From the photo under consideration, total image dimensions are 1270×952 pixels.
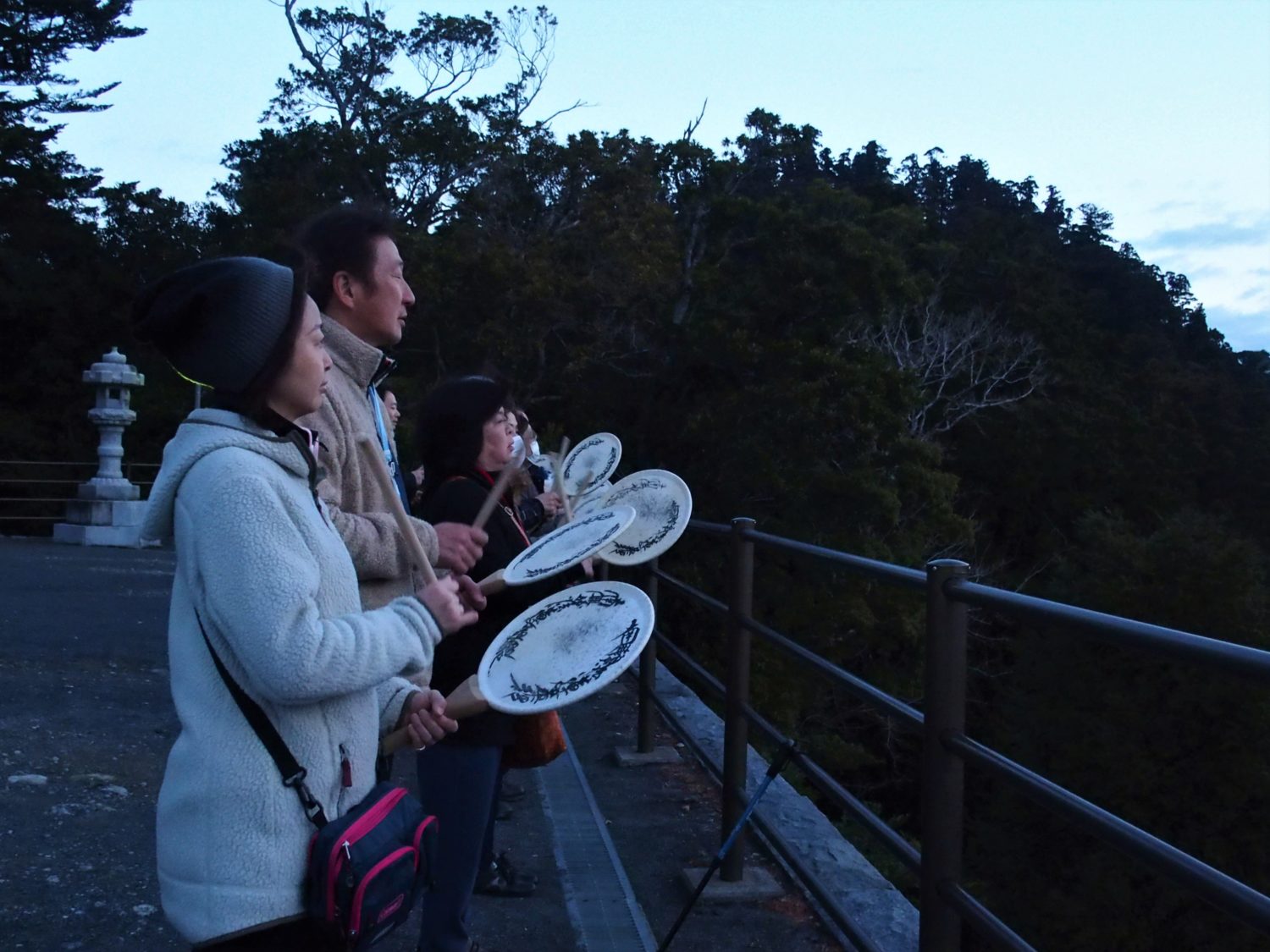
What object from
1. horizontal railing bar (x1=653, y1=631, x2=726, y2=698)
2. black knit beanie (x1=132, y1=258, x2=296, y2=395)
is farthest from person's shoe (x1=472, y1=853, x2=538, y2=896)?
black knit beanie (x1=132, y1=258, x2=296, y2=395)

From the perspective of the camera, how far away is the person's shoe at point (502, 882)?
3686 millimetres

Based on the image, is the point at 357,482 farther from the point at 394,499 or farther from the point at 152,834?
the point at 152,834

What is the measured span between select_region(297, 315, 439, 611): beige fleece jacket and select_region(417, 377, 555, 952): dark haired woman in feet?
1.23

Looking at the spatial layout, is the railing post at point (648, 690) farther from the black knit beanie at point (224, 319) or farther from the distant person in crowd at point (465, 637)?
the black knit beanie at point (224, 319)

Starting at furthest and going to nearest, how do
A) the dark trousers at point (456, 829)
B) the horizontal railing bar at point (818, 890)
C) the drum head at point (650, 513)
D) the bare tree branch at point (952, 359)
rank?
the bare tree branch at point (952, 359) < the drum head at point (650, 513) < the horizontal railing bar at point (818, 890) < the dark trousers at point (456, 829)

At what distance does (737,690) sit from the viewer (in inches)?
147

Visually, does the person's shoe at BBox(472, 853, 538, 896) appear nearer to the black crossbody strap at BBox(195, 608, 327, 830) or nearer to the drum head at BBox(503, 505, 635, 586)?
the drum head at BBox(503, 505, 635, 586)

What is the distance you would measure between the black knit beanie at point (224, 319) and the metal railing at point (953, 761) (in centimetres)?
117

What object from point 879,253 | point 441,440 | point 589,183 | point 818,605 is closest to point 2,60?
point 589,183

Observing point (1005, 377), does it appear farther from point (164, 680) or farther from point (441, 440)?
point (441, 440)

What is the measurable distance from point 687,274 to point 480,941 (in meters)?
22.0

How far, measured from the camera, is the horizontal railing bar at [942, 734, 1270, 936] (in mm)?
1345

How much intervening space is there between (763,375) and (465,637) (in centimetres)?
2010

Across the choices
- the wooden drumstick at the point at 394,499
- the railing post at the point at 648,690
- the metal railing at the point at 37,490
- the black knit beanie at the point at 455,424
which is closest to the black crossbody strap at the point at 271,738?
the wooden drumstick at the point at 394,499
